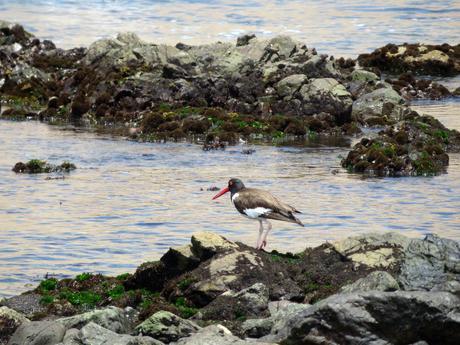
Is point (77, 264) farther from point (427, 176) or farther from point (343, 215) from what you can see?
point (427, 176)

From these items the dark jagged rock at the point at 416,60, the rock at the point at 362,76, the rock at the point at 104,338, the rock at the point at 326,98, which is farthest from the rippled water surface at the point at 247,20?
the rock at the point at 104,338

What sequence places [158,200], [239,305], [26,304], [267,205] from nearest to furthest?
[239,305] < [26,304] < [267,205] < [158,200]

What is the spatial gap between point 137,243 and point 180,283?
5.02 m

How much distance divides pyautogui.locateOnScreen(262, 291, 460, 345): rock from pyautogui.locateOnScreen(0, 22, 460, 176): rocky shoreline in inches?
693

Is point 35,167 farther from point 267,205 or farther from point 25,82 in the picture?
point 25,82

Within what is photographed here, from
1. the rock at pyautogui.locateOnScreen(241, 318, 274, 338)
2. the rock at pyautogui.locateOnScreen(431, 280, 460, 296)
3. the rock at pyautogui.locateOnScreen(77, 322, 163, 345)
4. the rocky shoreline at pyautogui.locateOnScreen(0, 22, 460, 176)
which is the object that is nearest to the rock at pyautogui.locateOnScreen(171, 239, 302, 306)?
the rock at pyautogui.locateOnScreen(241, 318, 274, 338)

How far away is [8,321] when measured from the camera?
15.1 metres

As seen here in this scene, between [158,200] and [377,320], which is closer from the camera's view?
[377,320]

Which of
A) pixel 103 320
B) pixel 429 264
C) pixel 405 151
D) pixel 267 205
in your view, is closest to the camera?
pixel 429 264

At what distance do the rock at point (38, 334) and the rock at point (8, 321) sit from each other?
489 millimetres

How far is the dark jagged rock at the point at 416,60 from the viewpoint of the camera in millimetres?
→ 53969

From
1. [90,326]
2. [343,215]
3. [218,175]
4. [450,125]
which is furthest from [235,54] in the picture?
[90,326]

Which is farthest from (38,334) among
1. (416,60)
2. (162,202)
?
(416,60)

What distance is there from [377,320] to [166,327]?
10.9ft
